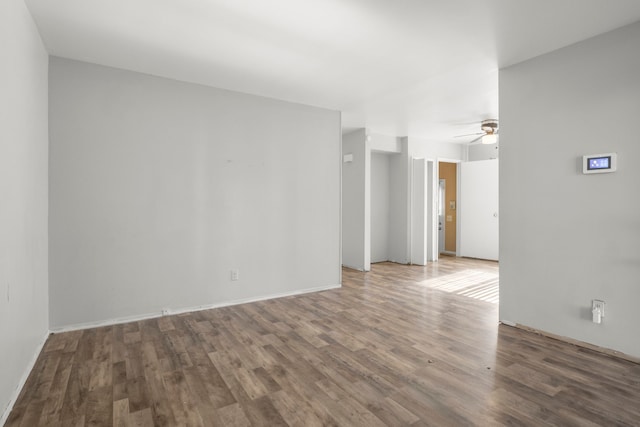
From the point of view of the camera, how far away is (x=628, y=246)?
2.72 metres

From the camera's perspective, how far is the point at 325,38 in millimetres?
2934

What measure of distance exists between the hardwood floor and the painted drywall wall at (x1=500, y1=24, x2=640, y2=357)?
1.07ft

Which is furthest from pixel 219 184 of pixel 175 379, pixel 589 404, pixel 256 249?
pixel 589 404

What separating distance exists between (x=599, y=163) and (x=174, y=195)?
13.4 ft

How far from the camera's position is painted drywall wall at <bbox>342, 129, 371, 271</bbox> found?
6270 mm

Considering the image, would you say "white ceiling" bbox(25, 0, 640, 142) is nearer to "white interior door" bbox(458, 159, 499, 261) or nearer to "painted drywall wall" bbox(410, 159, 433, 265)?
"painted drywall wall" bbox(410, 159, 433, 265)

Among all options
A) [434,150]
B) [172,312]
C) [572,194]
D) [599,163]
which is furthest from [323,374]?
[434,150]

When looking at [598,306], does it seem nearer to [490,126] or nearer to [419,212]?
[490,126]

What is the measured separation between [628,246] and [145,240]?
442 cm

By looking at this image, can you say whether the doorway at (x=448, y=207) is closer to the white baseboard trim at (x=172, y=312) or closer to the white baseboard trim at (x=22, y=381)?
the white baseboard trim at (x=172, y=312)

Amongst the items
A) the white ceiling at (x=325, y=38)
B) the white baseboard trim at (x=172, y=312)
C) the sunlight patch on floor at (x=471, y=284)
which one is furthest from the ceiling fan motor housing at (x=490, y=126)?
the white baseboard trim at (x=172, y=312)

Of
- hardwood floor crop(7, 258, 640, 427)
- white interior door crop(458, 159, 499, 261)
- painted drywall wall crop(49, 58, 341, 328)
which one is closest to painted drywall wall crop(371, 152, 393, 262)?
white interior door crop(458, 159, 499, 261)

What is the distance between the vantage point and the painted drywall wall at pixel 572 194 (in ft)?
8.95

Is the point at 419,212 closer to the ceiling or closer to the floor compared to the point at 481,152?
closer to the floor
